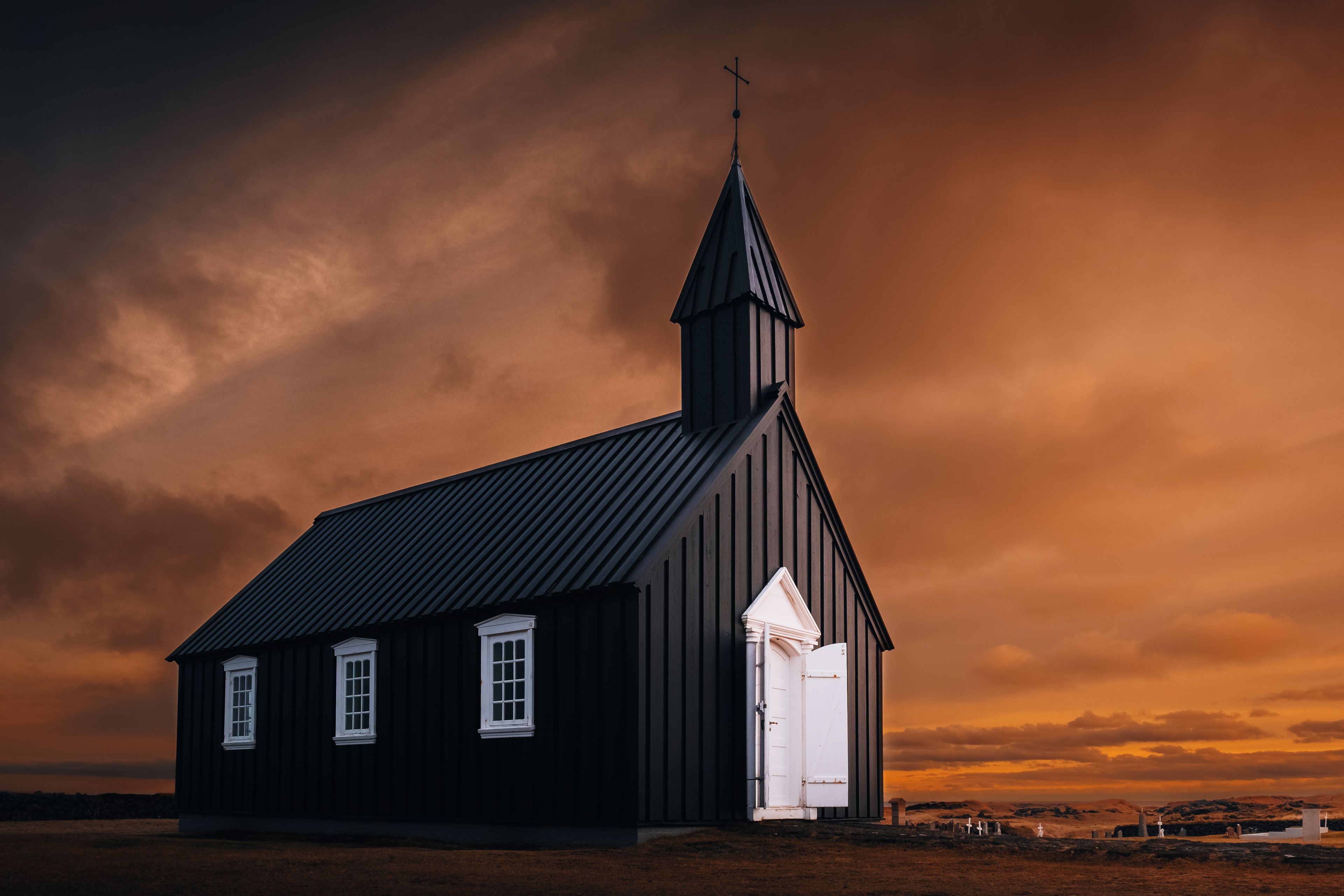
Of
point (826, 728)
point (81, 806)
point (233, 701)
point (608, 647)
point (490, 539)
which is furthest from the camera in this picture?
point (81, 806)

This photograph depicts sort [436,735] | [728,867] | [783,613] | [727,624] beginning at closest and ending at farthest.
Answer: [728,867] < [727,624] < [783,613] < [436,735]

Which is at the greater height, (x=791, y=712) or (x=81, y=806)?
(x=791, y=712)

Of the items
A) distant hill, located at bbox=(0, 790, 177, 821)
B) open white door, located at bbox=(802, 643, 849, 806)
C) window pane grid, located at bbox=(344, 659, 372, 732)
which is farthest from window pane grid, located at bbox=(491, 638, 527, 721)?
distant hill, located at bbox=(0, 790, 177, 821)

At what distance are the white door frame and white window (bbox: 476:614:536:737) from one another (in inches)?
131

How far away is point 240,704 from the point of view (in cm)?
2522

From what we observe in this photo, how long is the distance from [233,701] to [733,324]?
1396cm

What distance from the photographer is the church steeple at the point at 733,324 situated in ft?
66.9

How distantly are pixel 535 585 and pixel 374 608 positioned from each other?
528 centimetres

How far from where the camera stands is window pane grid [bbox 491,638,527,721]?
18031 mm

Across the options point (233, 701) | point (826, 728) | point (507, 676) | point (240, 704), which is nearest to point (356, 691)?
point (507, 676)

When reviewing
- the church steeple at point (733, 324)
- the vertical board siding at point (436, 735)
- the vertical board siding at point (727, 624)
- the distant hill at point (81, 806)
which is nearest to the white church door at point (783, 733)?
the vertical board siding at point (727, 624)

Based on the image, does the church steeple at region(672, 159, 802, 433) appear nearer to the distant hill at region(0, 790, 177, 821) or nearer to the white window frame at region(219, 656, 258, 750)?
the white window frame at region(219, 656, 258, 750)

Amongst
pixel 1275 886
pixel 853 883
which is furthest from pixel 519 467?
pixel 1275 886

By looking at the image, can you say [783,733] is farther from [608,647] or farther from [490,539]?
[490,539]
